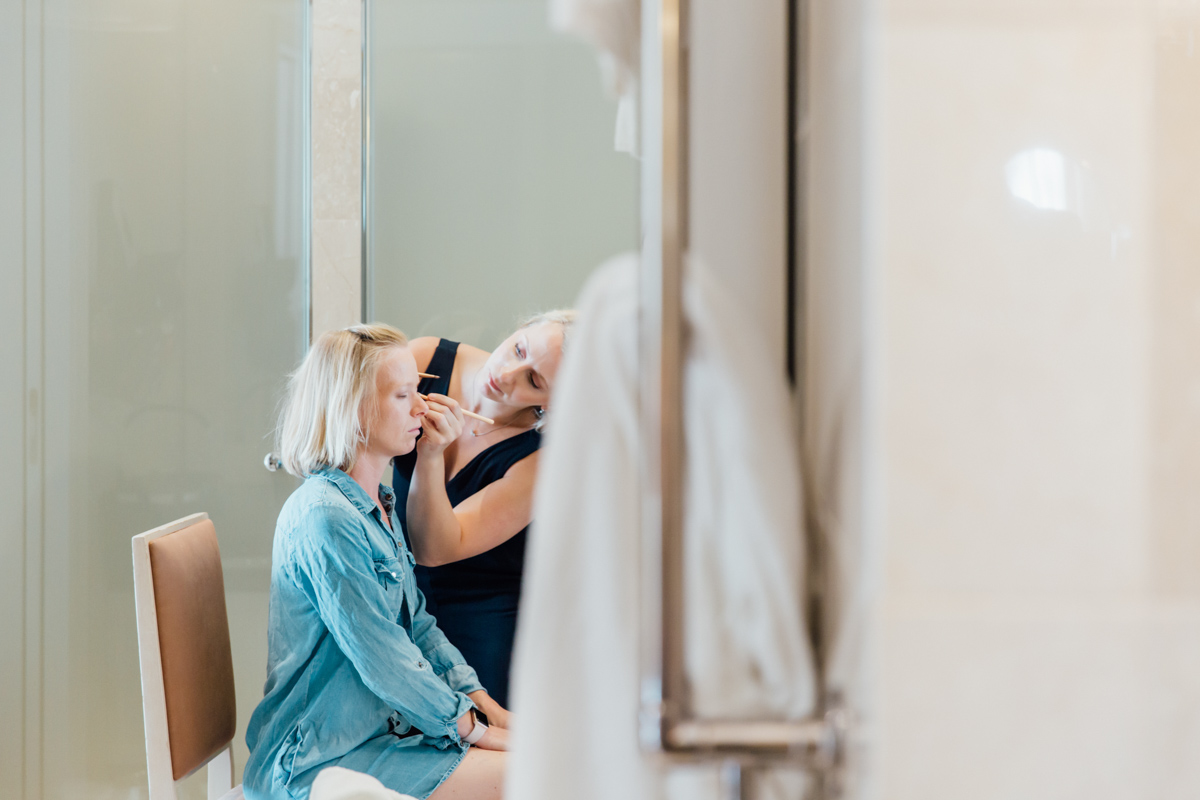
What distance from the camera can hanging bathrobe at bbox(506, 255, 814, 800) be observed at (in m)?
0.32

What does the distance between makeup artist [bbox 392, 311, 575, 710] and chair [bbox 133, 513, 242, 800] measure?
427 mm

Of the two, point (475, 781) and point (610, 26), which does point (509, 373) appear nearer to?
point (475, 781)

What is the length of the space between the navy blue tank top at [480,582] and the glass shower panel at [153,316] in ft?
1.30

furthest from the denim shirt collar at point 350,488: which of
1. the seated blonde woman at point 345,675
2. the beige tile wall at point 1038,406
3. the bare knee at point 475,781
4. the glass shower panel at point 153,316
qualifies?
the beige tile wall at point 1038,406

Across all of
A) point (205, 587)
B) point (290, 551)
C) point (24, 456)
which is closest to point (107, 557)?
point (24, 456)

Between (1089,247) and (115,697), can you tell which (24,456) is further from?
(1089,247)

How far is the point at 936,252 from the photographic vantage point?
29 cm

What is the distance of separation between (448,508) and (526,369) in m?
0.32

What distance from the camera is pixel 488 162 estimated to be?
5.93 ft

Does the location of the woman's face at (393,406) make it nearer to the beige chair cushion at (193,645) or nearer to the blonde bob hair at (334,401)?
the blonde bob hair at (334,401)

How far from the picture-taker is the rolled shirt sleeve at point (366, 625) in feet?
4.16

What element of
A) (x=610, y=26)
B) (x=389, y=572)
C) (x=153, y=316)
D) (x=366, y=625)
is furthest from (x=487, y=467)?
(x=610, y=26)

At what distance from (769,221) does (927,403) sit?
10cm

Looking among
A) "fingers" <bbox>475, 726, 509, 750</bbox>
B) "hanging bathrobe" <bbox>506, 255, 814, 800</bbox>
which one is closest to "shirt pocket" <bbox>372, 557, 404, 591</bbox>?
"fingers" <bbox>475, 726, 509, 750</bbox>
